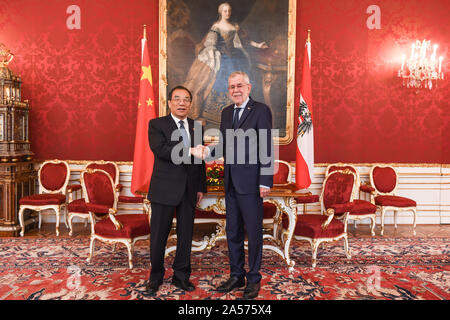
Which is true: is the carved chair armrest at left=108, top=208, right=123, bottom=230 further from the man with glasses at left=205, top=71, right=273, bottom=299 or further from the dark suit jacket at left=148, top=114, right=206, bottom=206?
the man with glasses at left=205, top=71, right=273, bottom=299

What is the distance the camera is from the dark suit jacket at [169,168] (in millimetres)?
2791

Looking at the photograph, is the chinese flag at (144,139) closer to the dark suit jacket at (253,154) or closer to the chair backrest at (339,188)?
the dark suit jacket at (253,154)

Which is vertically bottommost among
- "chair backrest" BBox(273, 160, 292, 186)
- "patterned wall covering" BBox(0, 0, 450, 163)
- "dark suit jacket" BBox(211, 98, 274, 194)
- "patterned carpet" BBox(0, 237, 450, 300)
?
"patterned carpet" BBox(0, 237, 450, 300)

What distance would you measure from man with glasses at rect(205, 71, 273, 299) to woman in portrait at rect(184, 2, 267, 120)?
2901 mm

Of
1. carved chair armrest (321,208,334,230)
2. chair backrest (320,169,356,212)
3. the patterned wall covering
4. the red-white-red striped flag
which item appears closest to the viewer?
carved chair armrest (321,208,334,230)

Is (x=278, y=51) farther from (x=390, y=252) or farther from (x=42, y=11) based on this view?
(x=42, y=11)

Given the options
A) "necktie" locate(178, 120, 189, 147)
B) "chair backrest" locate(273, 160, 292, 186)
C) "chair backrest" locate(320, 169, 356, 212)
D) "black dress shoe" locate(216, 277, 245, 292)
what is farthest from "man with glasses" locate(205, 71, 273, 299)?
"chair backrest" locate(273, 160, 292, 186)

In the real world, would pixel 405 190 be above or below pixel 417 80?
below

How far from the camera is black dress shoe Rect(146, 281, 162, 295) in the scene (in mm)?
2869

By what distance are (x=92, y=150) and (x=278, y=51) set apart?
3628 mm

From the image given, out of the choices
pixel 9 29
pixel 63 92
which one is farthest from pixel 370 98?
pixel 9 29

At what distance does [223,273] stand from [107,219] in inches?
55.1

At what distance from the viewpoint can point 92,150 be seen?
589 cm

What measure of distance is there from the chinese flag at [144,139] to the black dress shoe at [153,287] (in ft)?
6.29
